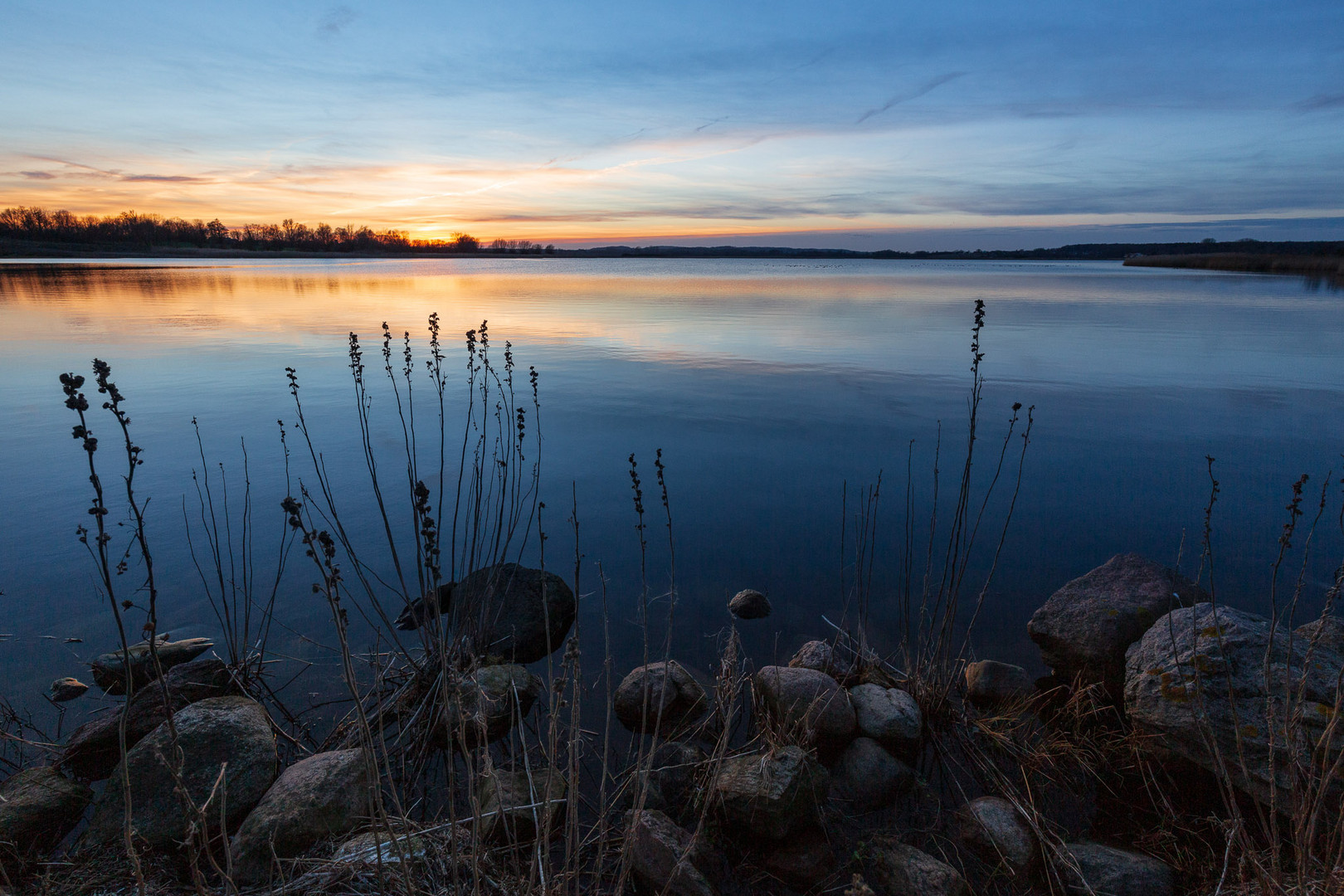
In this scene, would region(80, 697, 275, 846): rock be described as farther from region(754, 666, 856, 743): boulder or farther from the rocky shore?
region(754, 666, 856, 743): boulder

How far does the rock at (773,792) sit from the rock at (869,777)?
13.8 inches

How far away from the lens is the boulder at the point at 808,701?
16.0ft

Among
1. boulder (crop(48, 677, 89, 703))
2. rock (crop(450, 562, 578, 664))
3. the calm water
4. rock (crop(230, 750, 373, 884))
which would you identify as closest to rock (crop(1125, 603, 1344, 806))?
the calm water

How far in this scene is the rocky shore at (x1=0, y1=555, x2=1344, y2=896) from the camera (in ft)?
12.2

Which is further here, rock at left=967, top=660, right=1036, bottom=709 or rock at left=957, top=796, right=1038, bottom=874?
rock at left=967, top=660, right=1036, bottom=709

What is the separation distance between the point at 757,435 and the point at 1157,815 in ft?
27.4

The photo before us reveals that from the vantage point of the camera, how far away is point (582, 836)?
429cm

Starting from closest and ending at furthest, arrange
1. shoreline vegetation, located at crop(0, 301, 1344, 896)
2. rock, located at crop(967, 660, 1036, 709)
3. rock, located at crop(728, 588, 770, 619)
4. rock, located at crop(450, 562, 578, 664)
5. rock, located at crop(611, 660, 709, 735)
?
shoreline vegetation, located at crop(0, 301, 1344, 896)
rock, located at crop(611, 660, 709, 735)
rock, located at crop(967, 660, 1036, 709)
rock, located at crop(450, 562, 578, 664)
rock, located at crop(728, 588, 770, 619)

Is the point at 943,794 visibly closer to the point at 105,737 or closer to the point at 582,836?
the point at 582,836

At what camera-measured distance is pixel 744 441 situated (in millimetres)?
11859

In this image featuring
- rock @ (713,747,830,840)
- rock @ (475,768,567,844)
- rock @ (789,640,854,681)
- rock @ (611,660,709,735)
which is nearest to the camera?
rock @ (475,768,567,844)

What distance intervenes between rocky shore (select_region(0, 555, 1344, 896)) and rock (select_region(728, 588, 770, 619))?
3.53 feet

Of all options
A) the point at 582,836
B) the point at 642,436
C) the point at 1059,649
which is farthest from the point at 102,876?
the point at 642,436

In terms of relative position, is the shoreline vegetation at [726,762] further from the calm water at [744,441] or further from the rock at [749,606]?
the calm water at [744,441]
